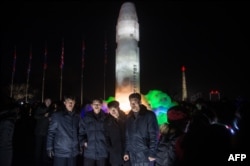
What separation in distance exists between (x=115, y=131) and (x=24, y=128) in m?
13.0

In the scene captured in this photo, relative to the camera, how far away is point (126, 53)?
88.4 feet

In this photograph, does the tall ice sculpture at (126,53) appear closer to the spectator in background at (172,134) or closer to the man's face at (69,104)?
the man's face at (69,104)

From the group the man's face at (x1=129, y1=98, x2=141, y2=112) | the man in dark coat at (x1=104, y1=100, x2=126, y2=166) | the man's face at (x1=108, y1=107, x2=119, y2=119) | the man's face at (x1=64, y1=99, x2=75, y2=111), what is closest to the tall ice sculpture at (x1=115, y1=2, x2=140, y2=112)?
the man's face at (x1=108, y1=107, x2=119, y2=119)

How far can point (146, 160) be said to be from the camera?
5.59 metres

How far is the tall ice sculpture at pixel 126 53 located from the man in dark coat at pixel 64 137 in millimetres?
20409

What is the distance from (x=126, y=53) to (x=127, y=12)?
4486 mm

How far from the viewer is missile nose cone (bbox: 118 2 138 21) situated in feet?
87.6

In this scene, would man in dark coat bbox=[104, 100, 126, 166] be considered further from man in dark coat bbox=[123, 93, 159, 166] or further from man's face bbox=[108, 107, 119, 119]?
man in dark coat bbox=[123, 93, 159, 166]

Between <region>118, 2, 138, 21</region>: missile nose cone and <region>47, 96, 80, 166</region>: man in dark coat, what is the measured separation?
21900mm

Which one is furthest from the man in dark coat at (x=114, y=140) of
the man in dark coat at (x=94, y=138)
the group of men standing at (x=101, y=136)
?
the man in dark coat at (x=94, y=138)

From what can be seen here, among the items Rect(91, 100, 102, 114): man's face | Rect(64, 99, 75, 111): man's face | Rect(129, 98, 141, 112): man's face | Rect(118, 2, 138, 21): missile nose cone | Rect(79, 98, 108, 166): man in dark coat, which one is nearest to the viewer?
Rect(129, 98, 141, 112): man's face

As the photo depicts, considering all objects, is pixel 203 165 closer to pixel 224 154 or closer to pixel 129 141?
pixel 224 154

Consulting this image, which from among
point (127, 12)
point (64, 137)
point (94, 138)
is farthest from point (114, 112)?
point (127, 12)

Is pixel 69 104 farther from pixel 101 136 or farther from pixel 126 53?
pixel 126 53
